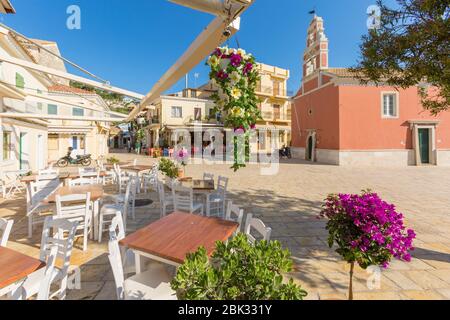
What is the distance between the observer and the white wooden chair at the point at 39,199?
4.17 meters

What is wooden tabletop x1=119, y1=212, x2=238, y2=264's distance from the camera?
6.54 feet

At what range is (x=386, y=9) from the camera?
329 centimetres

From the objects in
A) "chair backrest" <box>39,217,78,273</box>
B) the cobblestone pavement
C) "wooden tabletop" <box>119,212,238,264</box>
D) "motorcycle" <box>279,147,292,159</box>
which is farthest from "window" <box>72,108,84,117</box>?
"wooden tabletop" <box>119,212,238,264</box>

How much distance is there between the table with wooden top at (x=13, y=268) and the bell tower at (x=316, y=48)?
2079cm

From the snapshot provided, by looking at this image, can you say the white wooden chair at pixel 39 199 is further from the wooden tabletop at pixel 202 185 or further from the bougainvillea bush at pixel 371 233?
the bougainvillea bush at pixel 371 233

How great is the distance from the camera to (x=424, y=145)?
15930 millimetres

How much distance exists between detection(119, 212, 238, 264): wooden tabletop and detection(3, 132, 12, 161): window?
9.30 metres

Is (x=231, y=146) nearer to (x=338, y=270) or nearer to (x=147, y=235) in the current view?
(x=147, y=235)

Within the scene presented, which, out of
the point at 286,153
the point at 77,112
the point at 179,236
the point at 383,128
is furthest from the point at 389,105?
the point at 77,112

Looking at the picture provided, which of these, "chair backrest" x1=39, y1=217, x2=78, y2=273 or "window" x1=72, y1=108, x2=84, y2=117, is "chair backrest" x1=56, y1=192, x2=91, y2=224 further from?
"window" x1=72, y1=108, x2=84, y2=117

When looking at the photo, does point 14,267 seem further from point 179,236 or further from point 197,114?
point 197,114

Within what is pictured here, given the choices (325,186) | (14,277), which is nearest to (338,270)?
(14,277)

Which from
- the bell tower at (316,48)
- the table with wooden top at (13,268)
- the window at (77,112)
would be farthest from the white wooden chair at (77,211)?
the bell tower at (316,48)
